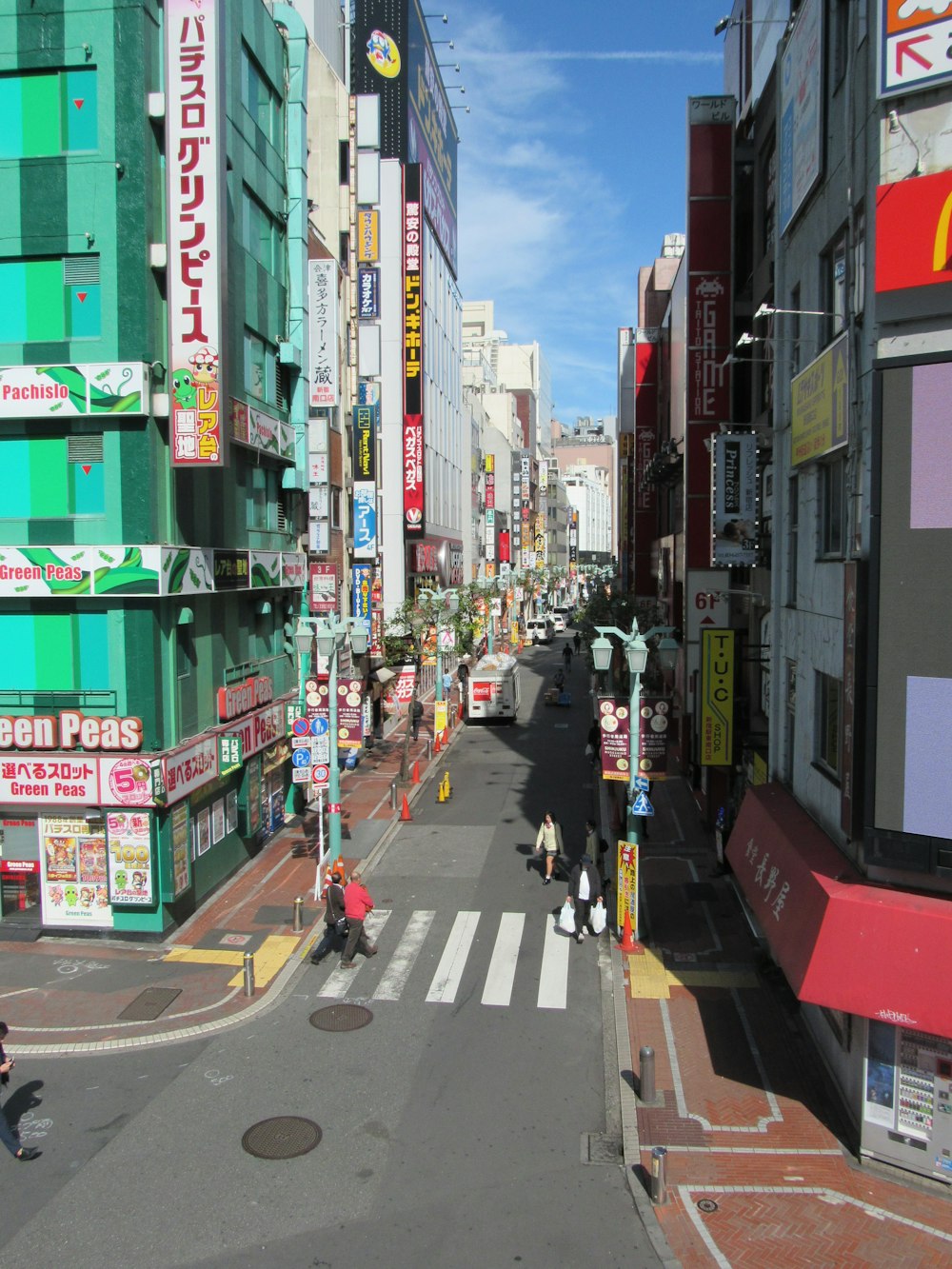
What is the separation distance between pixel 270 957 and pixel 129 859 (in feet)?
10.7

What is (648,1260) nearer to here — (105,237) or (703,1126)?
(703,1126)

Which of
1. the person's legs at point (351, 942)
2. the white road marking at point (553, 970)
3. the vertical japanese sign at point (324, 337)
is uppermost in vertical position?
the vertical japanese sign at point (324, 337)

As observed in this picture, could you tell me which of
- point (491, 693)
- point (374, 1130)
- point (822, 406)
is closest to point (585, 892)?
point (374, 1130)

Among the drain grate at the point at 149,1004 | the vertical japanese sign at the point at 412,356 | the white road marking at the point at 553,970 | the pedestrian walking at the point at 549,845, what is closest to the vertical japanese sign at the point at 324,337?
the pedestrian walking at the point at 549,845

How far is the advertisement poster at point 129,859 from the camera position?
17.6m

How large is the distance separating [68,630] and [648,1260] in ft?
46.4

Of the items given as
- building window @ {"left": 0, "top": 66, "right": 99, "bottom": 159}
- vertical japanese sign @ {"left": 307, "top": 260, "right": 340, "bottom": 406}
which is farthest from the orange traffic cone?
building window @ {"left": 0, "top": 66, "right": 99, "bottom": 159}

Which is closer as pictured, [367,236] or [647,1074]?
[647,1074]

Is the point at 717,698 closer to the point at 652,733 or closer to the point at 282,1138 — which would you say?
the point at 652,733

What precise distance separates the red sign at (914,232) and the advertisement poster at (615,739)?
929 cm

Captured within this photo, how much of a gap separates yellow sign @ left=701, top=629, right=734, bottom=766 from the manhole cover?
1129 cm

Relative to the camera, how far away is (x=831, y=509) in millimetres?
13750

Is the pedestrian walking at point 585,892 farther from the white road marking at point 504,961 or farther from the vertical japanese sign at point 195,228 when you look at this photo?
the vertical japanese sign at point 195,228

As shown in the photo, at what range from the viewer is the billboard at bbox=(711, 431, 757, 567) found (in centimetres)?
2127
